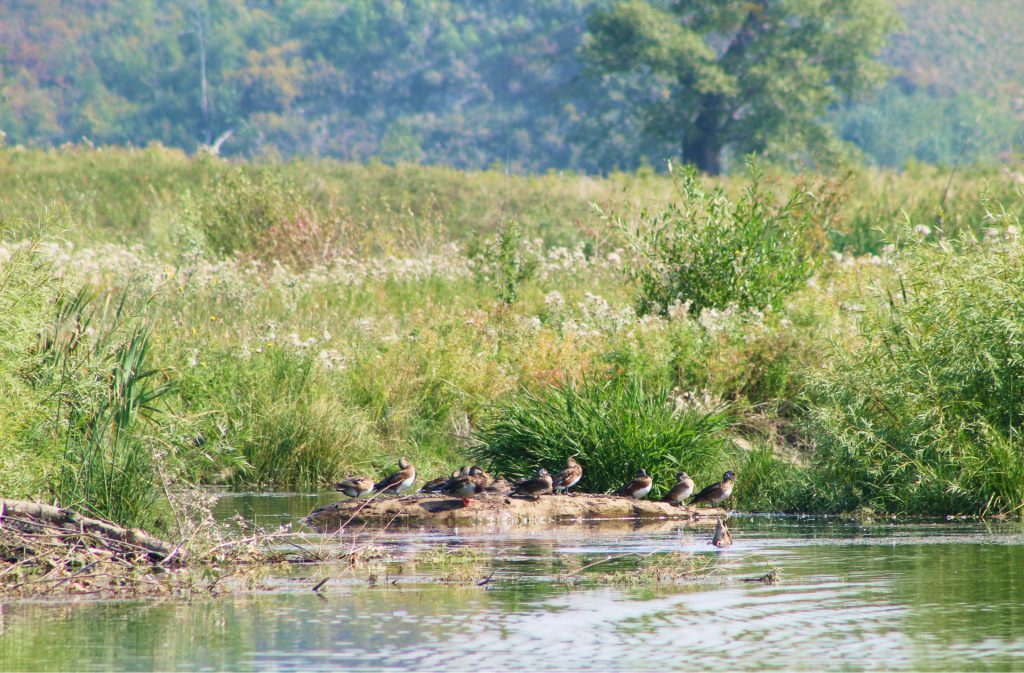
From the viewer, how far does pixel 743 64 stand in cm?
5962

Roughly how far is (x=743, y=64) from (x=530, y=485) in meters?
47.4

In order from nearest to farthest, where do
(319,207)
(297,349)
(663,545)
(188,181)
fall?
(663,545)
(297,349)
(319,207)
(188,181)

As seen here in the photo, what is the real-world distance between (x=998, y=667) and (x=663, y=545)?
505 centimetres

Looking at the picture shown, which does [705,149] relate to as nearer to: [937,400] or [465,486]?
[937,400]

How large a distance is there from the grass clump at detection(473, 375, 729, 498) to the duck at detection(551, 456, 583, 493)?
0.77 meters

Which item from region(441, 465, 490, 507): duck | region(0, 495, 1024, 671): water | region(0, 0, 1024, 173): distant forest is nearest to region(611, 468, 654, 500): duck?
region(441, 465, 490, 507): duck

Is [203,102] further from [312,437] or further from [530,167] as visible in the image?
[312,437]

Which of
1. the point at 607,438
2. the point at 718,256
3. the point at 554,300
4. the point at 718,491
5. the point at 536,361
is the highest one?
the point at 718,256

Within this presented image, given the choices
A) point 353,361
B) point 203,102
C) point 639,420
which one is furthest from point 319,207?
point 203,102

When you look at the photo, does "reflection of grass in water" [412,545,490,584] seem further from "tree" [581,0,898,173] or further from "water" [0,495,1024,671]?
"tree" [581,0,898,173]

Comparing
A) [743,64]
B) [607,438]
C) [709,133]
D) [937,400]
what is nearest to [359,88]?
[709,133]

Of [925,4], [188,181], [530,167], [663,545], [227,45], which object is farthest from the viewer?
[925,4]

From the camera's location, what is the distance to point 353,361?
20.4 metres

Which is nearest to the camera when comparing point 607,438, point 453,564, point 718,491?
point 453,564
